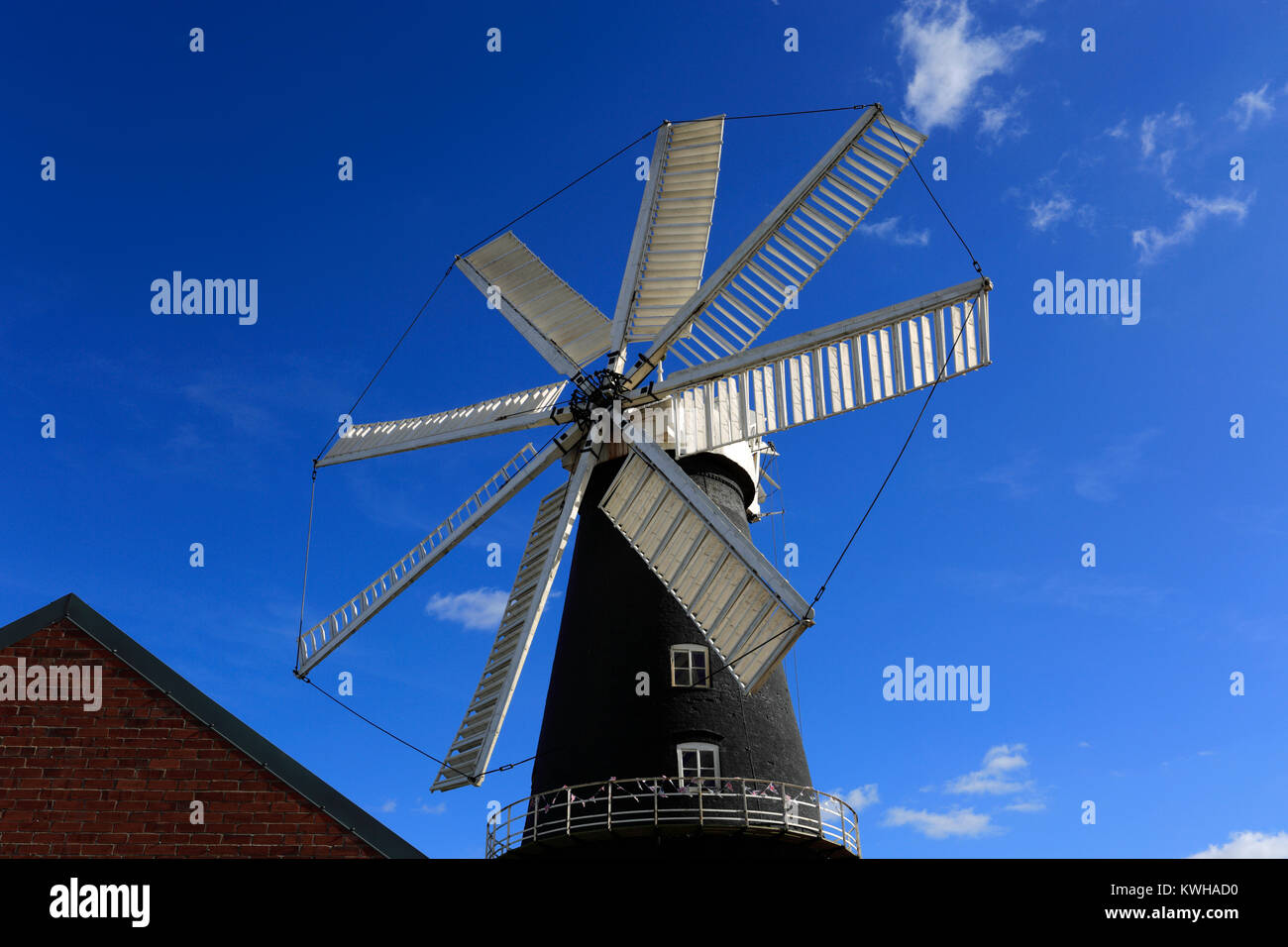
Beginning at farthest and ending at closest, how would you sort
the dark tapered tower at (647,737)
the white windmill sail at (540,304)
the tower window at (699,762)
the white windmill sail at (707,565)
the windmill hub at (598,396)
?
the white windmill sail at (540,304), the windmill hub at (598,396), the tower window at (699,762), the dark tapered tower at (647,737), the white windmill sail at (707,565)

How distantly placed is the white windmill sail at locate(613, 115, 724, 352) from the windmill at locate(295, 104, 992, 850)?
0.09 feet

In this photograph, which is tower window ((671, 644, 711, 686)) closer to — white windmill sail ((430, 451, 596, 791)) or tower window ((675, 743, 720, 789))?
tower window ((675, 743, 720, 789))

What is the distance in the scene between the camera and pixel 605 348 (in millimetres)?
17922

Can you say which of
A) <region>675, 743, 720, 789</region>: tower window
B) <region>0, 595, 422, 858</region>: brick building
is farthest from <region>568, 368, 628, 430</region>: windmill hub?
<region>0, 595, 422, 858</region>: brick building

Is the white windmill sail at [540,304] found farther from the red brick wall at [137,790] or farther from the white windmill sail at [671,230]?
the red brick wall at [137,790]

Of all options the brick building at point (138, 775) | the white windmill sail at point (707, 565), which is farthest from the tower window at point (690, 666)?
the brick building at point (138, 775)

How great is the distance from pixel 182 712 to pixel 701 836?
675cm

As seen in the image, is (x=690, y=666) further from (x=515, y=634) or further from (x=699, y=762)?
(x=515, y=634)

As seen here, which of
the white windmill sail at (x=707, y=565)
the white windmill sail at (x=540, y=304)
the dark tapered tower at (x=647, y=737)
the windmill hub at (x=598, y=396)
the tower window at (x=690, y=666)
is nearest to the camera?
the white windmill sail at (x=707, y=565)

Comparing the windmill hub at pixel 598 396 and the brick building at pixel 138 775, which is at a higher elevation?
the windmill hub at pixel 598 396

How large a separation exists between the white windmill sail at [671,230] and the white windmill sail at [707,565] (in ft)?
9.44

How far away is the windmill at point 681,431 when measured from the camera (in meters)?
14.5
